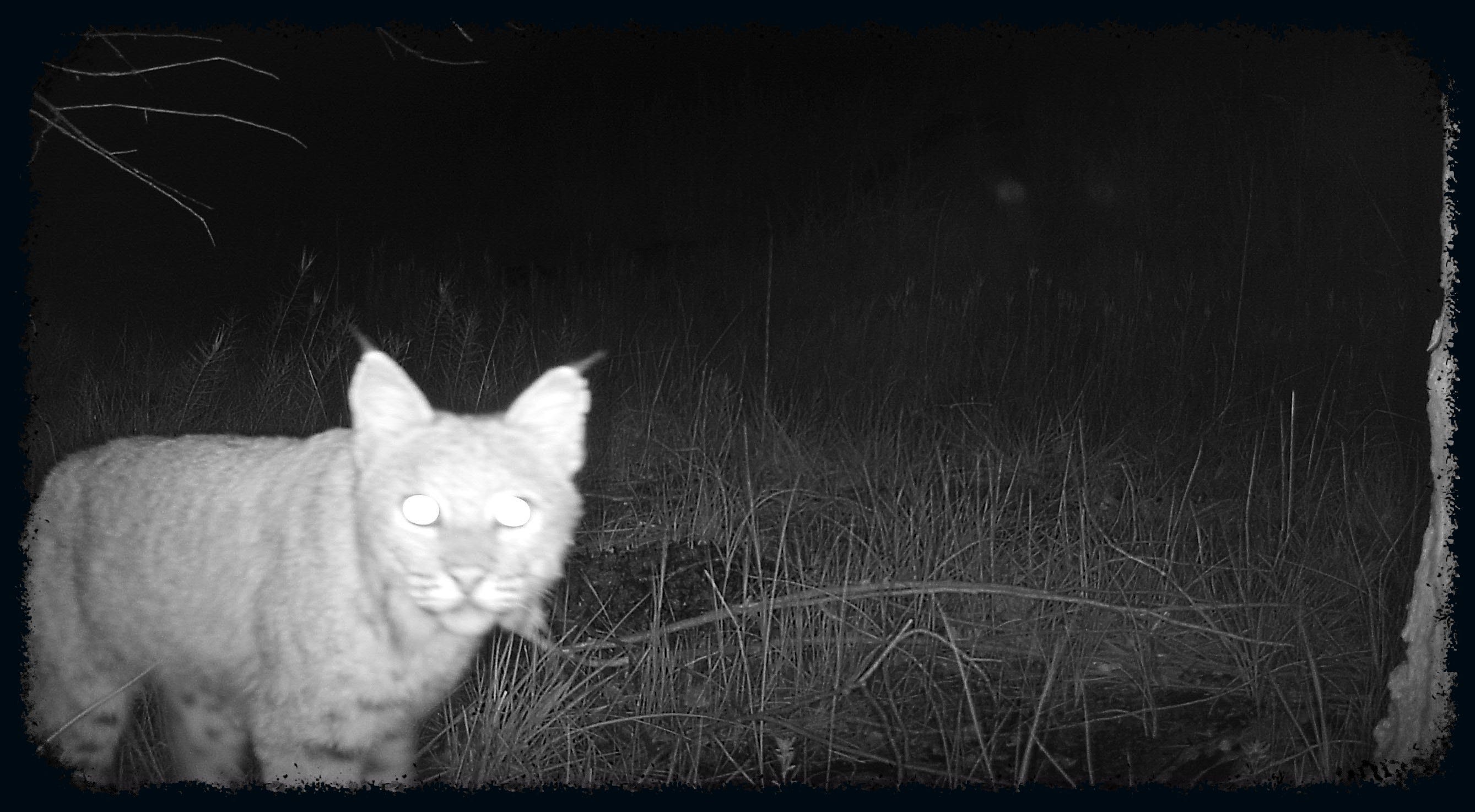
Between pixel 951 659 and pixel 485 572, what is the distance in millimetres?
1367

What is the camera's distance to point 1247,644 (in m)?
2.34

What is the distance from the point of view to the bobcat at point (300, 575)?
60.5 inches

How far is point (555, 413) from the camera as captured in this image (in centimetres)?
167

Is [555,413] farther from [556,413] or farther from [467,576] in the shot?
[467,576]

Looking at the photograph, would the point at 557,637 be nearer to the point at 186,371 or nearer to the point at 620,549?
the point at 620,549

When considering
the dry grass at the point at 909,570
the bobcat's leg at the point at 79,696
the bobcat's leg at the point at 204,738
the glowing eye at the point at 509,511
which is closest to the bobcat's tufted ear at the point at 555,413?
the glowing eye at the point at 509,511

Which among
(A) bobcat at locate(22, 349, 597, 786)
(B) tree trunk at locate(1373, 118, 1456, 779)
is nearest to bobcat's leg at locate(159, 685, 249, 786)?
(A) bobcat at locate(22, 349, 597, 786)

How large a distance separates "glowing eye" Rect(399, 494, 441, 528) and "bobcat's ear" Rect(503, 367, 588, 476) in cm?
21

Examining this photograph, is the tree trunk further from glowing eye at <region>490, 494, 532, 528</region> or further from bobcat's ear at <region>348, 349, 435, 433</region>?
bobcat's ear at <region>348, 349, 435, 433</region>

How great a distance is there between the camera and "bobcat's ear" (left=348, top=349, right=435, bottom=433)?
60.3 inches

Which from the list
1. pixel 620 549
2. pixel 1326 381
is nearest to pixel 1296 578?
pixel 620 549

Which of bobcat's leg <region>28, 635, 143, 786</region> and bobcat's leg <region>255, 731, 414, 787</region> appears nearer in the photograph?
bobcat's leg <region>255, 731, 414, 787</region>

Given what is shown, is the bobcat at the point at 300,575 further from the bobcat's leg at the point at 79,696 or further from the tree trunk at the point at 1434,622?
the tree trunk at the point at 1434,622

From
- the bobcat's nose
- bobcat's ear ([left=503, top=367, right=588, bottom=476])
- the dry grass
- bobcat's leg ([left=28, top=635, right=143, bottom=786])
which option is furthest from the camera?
the dry grass
